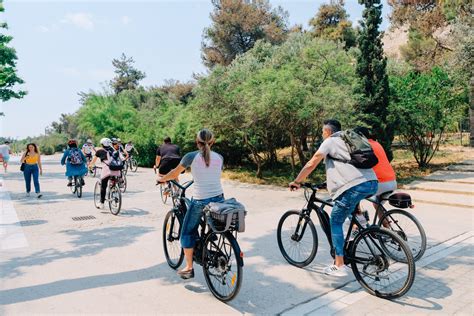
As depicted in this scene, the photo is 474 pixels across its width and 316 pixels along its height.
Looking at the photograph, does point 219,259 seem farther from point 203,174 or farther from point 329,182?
point 329,182

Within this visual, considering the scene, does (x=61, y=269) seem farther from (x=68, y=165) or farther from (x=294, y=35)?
(x=294, y=35)

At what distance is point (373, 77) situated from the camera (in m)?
13.9

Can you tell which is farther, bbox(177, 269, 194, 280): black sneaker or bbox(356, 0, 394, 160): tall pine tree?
bbox(356, 0, 394, 160): tall pine tree

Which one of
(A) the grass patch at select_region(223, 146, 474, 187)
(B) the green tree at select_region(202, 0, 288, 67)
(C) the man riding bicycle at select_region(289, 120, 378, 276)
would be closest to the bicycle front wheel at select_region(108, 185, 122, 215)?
(C) the man riding bicycle at select_region(289, 120, 378, 276)

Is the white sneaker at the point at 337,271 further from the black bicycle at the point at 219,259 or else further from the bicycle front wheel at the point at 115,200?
the bicycle front wheel at the point at 115,200

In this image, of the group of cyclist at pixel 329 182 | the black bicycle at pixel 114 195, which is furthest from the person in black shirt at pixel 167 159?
the group of cyclist at pixel 329 182

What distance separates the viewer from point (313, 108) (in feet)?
36.0

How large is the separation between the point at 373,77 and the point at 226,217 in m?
12.1

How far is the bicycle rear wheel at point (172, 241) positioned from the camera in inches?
187

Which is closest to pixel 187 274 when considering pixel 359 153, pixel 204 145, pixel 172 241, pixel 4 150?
pixel 172 241

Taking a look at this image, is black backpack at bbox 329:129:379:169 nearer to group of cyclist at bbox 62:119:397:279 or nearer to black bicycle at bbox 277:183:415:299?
group of cyclist at bbox 62:119:397:279

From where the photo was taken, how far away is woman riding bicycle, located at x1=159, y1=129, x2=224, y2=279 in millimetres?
4008

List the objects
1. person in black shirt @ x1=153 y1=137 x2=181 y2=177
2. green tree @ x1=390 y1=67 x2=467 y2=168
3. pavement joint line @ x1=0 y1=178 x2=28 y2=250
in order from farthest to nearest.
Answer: green tree @ x1=390 y1=67 x2=467 y2=168 → person in black shirt @ x1=153 y1=137 x2=181 y2=177 → pavement joint line @ x1=0 y1=178 x2=28 y2=250

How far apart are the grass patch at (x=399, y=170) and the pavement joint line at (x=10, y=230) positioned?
8022mm
